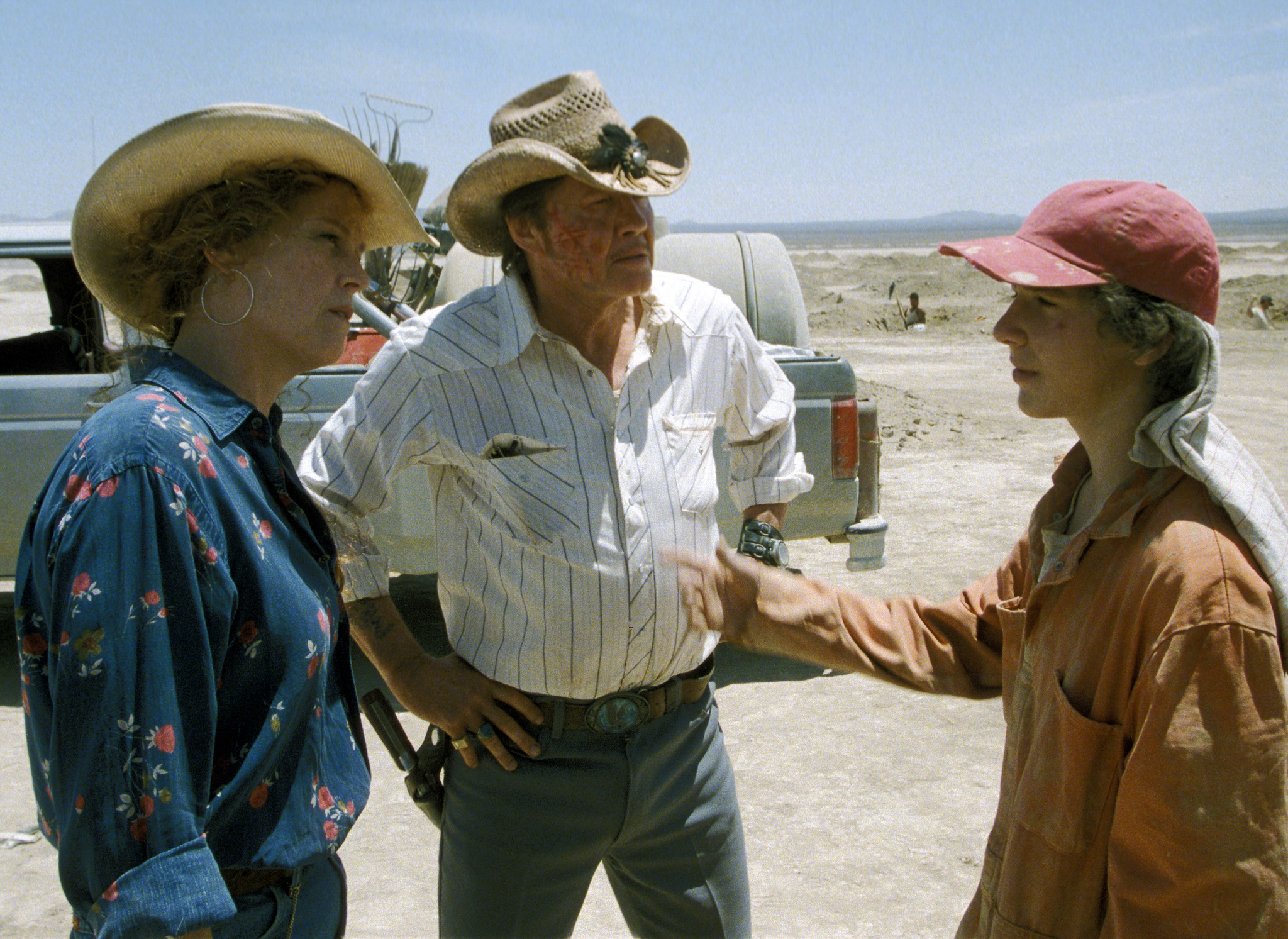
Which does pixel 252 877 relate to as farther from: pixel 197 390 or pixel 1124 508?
pixel 1124 508

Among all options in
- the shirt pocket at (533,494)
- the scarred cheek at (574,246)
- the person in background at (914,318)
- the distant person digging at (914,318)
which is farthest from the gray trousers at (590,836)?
the person in background at (914,318)

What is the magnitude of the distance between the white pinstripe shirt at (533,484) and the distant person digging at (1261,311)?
2022cm

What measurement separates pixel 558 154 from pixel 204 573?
1.21 meters

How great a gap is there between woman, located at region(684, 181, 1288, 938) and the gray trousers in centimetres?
57

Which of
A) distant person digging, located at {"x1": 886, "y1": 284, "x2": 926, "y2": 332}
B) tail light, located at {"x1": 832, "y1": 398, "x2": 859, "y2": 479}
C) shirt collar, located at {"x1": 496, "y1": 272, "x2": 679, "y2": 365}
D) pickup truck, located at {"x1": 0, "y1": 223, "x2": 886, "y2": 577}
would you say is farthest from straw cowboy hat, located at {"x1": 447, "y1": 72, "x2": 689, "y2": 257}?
distant person digging, located at {"x1": 886, "y1": 284, "x2": 926, "y2": 332}

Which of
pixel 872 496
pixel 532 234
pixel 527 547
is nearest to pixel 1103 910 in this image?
pixel 527 547

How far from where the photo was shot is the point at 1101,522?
1.58m

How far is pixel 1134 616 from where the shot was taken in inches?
57.0

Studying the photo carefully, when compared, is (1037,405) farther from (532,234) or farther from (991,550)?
(991,550)

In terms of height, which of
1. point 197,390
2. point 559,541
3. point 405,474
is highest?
point 197,390

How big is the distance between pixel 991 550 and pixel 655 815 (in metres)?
5.05

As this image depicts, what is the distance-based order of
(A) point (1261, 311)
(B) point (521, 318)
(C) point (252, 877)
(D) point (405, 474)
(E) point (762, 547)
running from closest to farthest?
(C) point (252, 877) < (B) point (521, 318) < (E) point (762, 547) < (D) point (405, 474) < (A) point (1261, 311)

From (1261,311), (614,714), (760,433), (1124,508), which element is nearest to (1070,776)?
→ (1124,508)

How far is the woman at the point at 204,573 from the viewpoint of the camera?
4.08 feet
